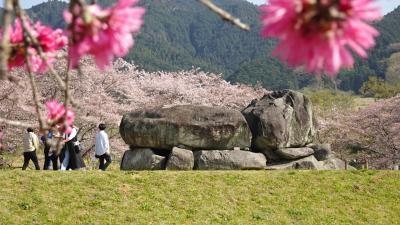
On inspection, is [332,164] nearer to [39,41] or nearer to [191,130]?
[191,130]

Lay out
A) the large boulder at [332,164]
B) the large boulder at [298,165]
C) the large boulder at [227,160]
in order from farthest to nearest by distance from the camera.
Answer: the large boulder at [332,164], the large boulder at [298,165], the large boulder at [227,160]

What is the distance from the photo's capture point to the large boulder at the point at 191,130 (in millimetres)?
16812

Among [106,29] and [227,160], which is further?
[227,160]

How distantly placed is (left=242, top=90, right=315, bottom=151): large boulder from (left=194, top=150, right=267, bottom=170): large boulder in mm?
1067

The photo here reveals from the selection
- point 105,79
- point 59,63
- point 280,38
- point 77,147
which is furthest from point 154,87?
point 280,38

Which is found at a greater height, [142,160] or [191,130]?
[191,130]

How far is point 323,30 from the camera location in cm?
116

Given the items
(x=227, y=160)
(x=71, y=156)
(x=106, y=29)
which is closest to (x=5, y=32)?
(x=106, y=29)

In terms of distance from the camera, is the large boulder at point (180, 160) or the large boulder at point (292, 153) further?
the large boulder at point (292, 153)

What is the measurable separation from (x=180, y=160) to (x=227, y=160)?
5.05ft

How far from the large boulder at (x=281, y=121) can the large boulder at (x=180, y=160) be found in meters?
2.81

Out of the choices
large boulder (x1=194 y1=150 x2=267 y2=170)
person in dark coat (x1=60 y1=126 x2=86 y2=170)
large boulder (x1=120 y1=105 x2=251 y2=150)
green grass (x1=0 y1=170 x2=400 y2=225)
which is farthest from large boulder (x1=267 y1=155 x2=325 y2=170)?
person in dark coat (x1=60 y1=126 x2=86 y2=170)

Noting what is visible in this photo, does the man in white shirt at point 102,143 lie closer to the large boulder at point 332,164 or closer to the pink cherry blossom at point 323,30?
the large boulder at point 332,164

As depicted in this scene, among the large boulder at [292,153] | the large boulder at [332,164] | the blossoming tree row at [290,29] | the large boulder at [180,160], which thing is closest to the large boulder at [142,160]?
the large boulder at [180,160]
